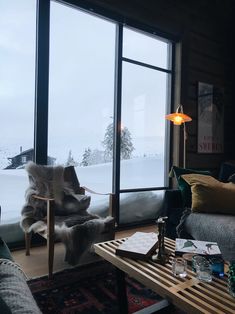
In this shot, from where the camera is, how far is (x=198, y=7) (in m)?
4.30

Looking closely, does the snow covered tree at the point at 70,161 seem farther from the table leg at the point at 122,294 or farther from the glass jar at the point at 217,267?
the glass jar at the point at 217,267

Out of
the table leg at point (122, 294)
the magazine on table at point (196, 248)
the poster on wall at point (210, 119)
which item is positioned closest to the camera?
the magazine on table at point (196, 248)

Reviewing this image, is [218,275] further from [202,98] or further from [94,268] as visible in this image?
[202,98]

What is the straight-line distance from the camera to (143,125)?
12.7 ft

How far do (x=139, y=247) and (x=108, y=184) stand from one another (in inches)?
77.8

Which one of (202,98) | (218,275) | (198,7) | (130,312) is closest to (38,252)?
(130,312)

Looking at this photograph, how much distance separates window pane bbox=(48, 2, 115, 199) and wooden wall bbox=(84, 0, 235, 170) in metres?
0.49

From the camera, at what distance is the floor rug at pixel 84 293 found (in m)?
1.72

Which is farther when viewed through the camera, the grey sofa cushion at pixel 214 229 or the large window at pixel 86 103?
the large window at pixel 86 103

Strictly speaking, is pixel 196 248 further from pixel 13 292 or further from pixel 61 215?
pixel 61 215

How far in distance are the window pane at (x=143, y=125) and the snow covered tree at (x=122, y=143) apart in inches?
0.5

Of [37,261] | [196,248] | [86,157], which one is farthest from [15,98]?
[196,248]

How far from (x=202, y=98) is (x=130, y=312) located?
358cm

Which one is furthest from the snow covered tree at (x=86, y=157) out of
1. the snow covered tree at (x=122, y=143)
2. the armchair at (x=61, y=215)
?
the armchair at (x=61, y=215)
